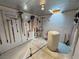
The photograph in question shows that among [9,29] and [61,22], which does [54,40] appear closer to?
[61,22]

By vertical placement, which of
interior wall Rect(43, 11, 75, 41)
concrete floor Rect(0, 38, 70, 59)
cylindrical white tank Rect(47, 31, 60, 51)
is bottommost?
concrete floor Rect(0, 38, 70, 59)

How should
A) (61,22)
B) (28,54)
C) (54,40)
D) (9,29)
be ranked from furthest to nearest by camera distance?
(61,22) < (54,40) < (9,29) < (28,54)

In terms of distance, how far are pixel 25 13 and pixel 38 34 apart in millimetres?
2143

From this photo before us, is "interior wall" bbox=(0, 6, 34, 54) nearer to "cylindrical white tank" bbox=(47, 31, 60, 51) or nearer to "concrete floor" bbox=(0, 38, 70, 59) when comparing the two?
"concrete floor" bbox=(0, 38, 70, 59)

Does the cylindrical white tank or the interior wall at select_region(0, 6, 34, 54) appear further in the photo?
the cylindrical white tank

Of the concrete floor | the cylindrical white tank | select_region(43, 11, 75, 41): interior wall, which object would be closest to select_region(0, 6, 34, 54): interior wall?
the concrete floor

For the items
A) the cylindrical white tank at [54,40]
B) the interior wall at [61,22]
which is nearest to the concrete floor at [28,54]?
the cylindrical white tank at [54,40]

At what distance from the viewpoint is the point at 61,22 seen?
12.2ft

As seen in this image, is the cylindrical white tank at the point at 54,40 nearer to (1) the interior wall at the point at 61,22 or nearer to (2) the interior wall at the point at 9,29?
(1) the interior wall at the point at 61,22

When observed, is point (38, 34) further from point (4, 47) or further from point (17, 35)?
point (4, 47)

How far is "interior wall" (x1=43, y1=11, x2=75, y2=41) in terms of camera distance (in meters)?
3.30

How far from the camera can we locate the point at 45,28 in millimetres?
4680

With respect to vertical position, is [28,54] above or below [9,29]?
below

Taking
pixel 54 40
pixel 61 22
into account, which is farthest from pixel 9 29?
pixel 61 22
